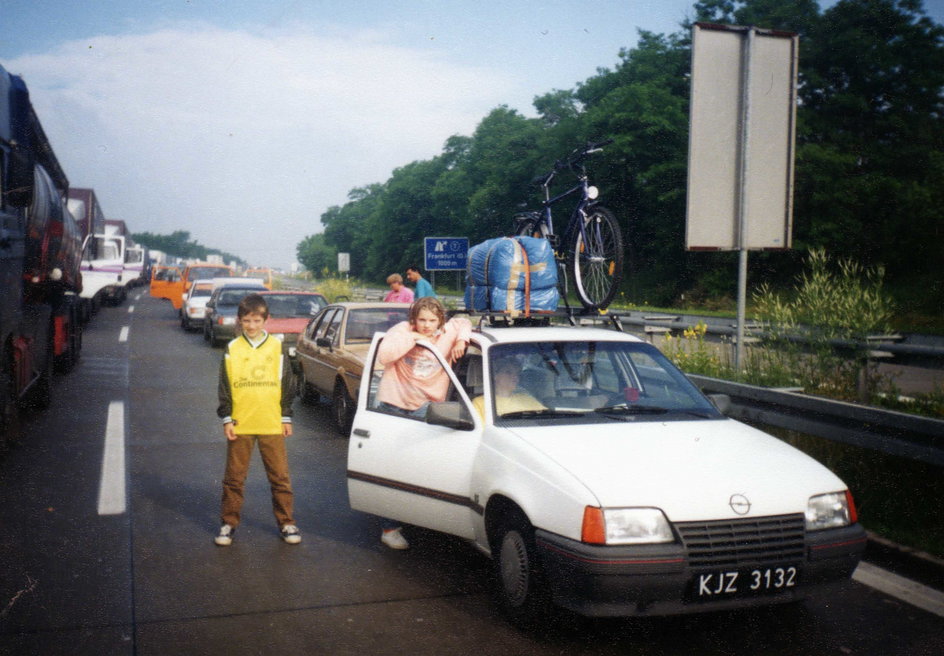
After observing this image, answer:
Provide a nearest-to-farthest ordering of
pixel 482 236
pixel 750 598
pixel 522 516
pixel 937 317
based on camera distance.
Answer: pixel 750 598 < pixel 522 516 < pixel 937 317 < pixel 482 236

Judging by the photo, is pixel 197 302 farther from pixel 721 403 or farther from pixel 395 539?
pixel 721 403

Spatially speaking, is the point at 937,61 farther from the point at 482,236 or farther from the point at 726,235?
the point at 726,235

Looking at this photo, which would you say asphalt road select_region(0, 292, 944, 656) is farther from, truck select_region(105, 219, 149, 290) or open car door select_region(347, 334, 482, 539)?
truck select_region(105, 219, 149, 290)

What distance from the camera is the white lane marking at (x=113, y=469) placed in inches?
287

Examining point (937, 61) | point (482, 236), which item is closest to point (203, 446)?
point (937, 61)

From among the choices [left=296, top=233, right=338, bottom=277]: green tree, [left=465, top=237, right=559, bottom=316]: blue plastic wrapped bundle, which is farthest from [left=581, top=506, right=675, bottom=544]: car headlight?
[left=296, top=233, right=338, bottom=277]: green tree

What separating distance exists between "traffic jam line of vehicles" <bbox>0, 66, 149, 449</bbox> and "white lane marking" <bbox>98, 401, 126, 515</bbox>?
90 cm

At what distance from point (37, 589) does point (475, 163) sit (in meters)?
72.1

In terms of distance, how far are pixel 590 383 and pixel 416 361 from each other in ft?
3.60

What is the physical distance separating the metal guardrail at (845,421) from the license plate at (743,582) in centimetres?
188

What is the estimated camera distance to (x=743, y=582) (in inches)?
165

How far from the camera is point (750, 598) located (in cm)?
422

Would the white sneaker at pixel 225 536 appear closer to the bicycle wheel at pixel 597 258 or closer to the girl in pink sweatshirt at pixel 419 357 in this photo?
the girl in pink sweatshirt at pixel 419 357

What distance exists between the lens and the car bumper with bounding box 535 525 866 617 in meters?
4.10
